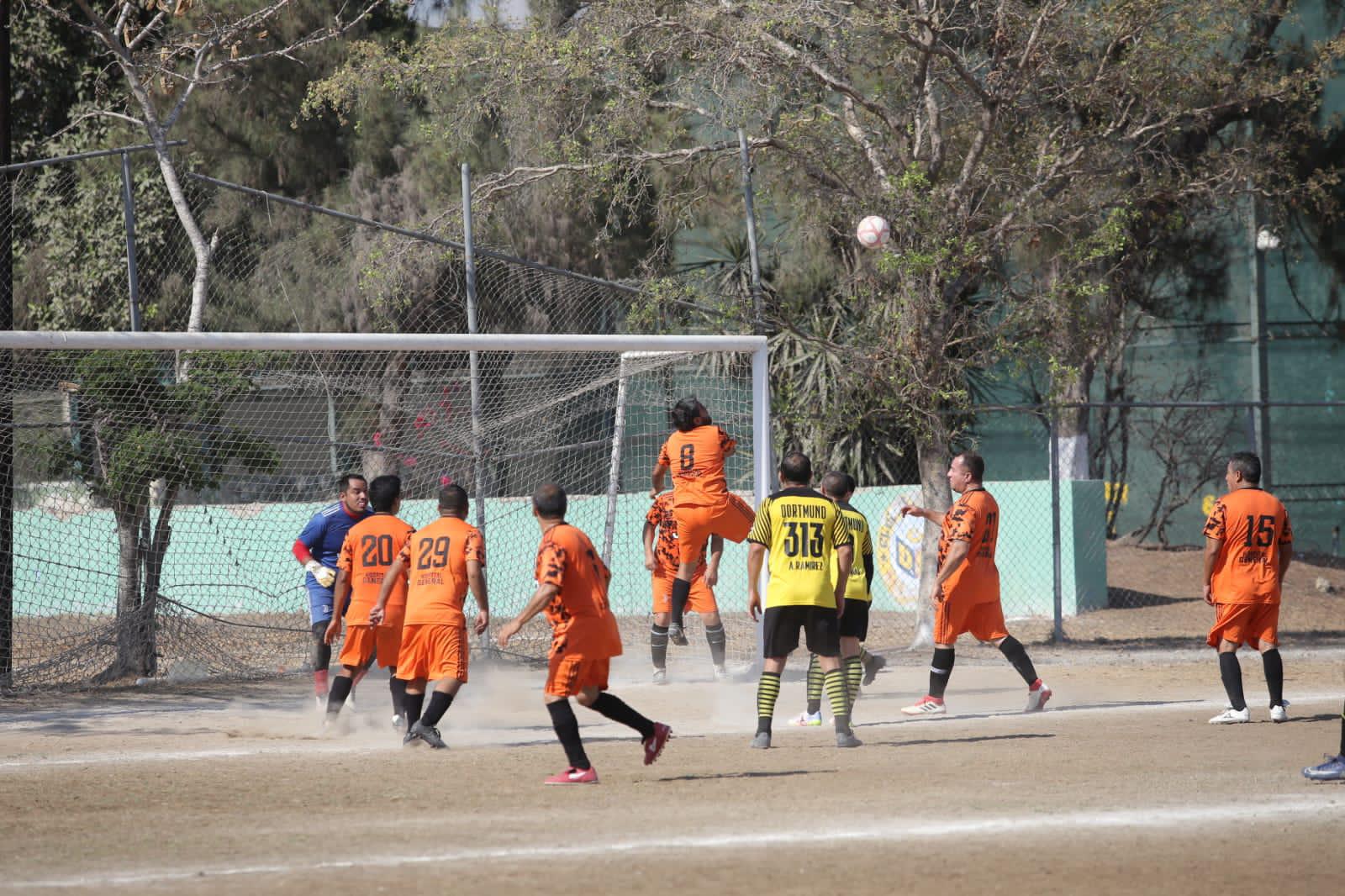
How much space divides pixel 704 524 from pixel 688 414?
876mm

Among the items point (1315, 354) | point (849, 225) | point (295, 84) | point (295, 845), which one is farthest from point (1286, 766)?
point (1315, 354)

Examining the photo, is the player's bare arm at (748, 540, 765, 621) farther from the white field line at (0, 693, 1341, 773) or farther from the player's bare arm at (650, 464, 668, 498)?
the player's bare arm at (650, 464, 668, 498)

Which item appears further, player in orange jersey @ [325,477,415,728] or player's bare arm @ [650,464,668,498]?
player's bare arm @ [650,464,668,498]

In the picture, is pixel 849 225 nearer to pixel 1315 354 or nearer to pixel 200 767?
pixel 200 767

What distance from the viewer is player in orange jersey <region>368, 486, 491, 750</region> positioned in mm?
8195

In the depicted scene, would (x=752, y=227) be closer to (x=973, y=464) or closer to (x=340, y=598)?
(x=973, y=464)

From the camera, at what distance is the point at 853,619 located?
31.7 feet

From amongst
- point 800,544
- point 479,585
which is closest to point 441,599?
point 479,585

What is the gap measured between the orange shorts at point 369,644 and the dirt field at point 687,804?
527 millimetres

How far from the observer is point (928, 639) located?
583 inches

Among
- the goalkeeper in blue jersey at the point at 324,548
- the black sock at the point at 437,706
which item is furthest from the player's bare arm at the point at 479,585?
the goalkeeper in blue jersey at the point at 324,548

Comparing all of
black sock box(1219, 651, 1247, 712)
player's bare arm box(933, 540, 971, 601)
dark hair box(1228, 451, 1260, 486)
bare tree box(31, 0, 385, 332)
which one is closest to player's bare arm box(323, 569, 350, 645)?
player's bare arm box(933, 540, 971, 601)

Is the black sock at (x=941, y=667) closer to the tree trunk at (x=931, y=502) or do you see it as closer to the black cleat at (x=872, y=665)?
the black cleat at (x=872, y=665)

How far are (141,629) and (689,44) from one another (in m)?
7.53
